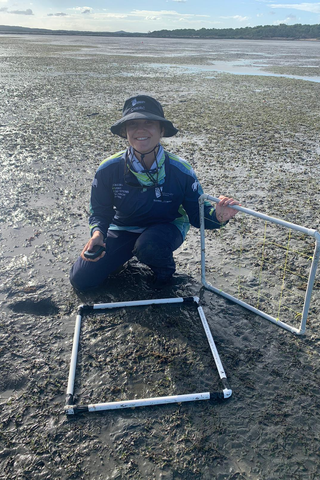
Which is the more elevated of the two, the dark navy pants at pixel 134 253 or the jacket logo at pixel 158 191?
the jacket logo at pixel 158 191

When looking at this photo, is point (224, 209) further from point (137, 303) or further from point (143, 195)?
point (137, 303)

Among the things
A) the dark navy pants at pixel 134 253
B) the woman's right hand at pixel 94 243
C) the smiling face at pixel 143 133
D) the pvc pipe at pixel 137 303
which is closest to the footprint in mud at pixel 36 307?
the dark navy pants at pixel 134 253

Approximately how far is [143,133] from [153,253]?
1.18 metres

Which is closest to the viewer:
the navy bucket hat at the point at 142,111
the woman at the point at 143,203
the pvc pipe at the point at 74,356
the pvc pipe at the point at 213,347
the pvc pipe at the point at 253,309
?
the pvc pipe at the point at 74,356

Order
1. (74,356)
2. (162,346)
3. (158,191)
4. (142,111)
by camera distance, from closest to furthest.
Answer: (74,356) → (162,346) → (142,111) → (158,191)

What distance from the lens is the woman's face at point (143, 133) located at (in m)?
3.45

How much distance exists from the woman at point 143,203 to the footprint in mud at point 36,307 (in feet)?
1.08

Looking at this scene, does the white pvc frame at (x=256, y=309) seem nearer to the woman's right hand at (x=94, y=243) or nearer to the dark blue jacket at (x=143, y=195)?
the dark blue jacket at (x=143, y=195)

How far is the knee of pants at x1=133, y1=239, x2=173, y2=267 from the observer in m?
3.68

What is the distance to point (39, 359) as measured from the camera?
3.10m

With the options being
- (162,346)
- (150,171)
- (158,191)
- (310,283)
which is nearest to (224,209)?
(158,191)

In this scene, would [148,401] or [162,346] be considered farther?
[162,346]

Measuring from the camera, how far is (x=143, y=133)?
11.3ft

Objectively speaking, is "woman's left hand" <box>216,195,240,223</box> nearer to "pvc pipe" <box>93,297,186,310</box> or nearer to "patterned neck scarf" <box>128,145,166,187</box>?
"patterned neck scarf" <box>128,145,166,187</box>
